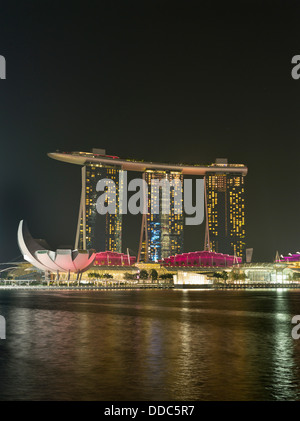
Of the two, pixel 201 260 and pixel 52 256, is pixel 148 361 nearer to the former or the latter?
pixel 52 256

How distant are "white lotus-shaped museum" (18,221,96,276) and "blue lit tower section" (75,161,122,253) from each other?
61.6 meters

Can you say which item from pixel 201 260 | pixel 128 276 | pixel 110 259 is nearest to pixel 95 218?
pixel 110 259

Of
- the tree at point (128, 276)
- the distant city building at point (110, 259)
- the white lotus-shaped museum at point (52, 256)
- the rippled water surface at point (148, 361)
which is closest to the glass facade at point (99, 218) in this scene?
the distant city building at point (110, 259)

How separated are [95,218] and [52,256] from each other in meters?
72.8

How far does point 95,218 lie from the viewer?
19188cm

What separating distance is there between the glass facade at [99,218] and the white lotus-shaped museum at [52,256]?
209ft

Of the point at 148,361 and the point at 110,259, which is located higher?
the point at 110,259

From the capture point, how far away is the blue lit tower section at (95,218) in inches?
7416

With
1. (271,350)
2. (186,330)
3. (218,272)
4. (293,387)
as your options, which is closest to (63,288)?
(218,272)

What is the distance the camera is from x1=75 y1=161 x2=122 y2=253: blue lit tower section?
188m

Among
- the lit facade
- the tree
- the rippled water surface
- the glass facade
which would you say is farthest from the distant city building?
the rippled water surface

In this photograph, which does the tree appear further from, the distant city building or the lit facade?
the lit facade

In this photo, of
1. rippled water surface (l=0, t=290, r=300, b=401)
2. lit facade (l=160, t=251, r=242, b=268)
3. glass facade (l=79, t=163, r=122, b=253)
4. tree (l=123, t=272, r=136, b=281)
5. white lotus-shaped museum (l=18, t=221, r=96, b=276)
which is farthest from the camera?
glass facade (l=79, t=163, r=122, b=253)
